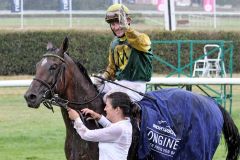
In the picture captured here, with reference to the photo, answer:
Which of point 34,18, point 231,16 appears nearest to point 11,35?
point 34,18

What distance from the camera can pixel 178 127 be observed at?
6.39 metres

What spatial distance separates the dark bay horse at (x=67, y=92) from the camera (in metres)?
6.01

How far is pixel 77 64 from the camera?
6375mm

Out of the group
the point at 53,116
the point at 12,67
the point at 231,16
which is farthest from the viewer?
the point at 231,16

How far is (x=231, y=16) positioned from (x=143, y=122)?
974 inches

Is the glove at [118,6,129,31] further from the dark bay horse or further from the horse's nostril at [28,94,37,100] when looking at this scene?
the horse's nostril at [28,94,37,100]

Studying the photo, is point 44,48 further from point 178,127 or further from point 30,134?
point 178,127

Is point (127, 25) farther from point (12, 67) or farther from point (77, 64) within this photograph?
point (12, 67)

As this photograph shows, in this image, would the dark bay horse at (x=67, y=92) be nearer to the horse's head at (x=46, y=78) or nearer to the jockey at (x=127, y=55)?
the horse's head at (x=46, y=78)

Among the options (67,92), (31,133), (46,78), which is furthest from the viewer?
(31,133)

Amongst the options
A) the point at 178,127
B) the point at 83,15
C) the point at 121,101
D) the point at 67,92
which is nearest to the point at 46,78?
the point at 67,92

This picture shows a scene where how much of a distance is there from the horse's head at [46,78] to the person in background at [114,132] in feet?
1.30

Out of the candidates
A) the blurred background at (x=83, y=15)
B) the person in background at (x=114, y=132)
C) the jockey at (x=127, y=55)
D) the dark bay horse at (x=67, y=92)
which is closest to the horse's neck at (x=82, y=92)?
the dark bay horse at (x=67, y=92)

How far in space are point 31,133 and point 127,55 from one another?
5.54 m
